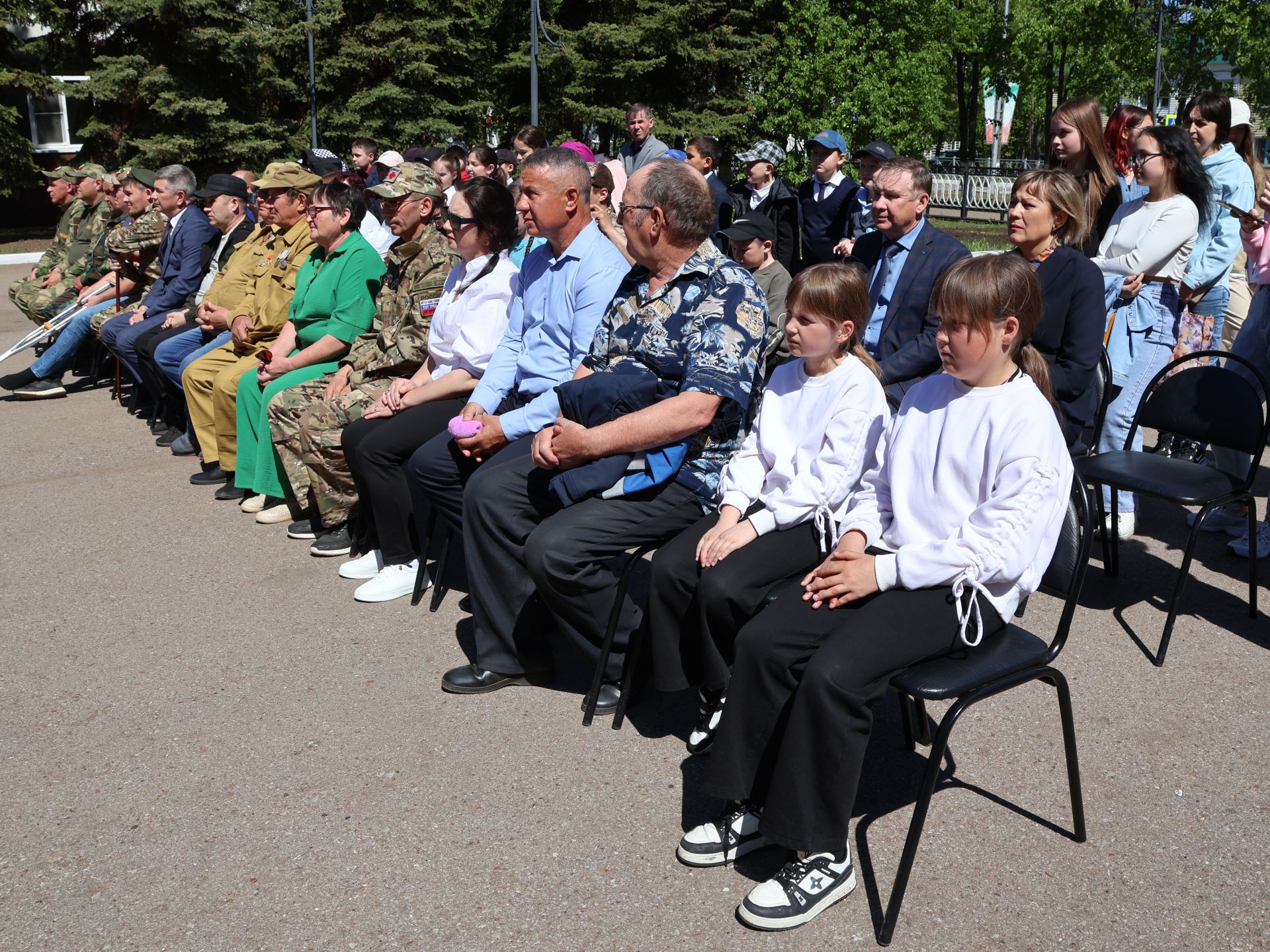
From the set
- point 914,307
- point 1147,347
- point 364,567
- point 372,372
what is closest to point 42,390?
point 372,372

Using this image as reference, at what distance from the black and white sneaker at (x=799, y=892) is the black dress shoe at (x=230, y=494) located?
15.0 feet

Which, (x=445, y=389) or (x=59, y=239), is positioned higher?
(x=59, y=239)

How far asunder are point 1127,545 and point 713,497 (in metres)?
2.64

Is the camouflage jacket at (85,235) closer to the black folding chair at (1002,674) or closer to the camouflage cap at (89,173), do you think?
the camouflage cap at (89,173)

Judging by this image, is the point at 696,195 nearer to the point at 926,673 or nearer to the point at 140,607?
the point at 926,673

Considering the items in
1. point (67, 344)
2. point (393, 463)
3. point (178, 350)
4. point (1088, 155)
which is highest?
point (1088, 155)

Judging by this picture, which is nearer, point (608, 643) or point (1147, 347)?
point (608, 643)

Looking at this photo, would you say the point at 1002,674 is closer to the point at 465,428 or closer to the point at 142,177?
the point at 465,428

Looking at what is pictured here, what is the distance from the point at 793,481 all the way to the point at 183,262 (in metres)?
6.31

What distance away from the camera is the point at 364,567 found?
5316 mm

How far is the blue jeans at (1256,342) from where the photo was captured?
5098 millimetres

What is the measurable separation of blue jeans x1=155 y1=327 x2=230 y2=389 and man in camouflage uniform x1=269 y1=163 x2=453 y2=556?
2.10 metres

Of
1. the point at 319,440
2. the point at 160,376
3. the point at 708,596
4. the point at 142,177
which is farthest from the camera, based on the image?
the point at 142,177

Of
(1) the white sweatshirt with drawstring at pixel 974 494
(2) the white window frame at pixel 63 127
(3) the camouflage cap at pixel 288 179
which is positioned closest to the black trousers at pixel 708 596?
(1) the white sweatshirt with drawstring at pixel 974 494
